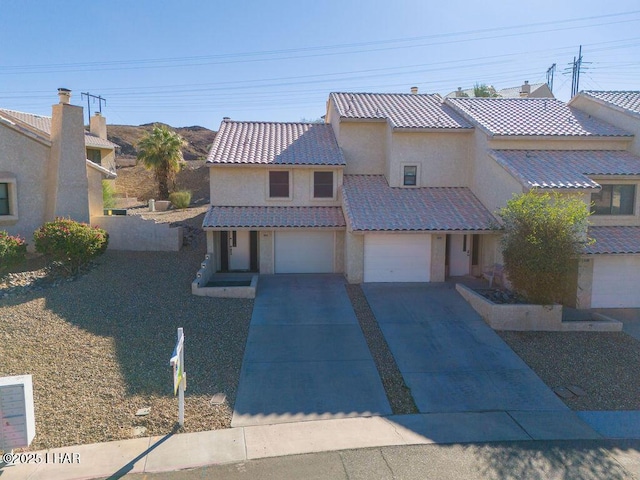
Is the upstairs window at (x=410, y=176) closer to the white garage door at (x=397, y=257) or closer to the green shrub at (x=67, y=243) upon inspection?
the white garage door at (x=397, y=257)

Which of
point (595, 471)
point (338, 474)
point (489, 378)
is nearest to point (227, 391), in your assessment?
point (338, 474)

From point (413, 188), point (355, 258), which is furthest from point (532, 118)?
point (355, 258)

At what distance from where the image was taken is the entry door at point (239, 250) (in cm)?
2109

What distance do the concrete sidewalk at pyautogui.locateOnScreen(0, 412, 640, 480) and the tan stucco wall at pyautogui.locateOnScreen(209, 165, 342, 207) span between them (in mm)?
13453

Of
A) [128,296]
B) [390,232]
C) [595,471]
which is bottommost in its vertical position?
[595,471]

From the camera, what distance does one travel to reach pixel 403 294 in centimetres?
1736

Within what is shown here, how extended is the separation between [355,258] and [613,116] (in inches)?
532

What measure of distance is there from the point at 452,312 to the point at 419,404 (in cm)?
624

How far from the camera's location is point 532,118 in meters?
21.7

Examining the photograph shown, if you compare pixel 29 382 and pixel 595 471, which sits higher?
pixel 29 382

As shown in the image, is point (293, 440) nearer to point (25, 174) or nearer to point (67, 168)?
point (67, 168)

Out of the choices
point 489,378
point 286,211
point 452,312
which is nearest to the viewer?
point 489,378

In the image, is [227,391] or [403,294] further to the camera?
[403,294]

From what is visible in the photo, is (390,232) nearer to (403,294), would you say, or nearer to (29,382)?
(403,294)
